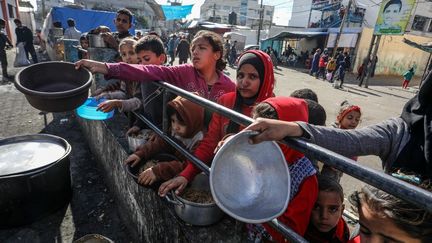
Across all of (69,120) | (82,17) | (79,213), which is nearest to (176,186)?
(79,213)

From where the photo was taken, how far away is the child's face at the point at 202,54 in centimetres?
256

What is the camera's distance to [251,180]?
1.20m

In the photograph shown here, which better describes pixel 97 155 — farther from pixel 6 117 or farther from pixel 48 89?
pixel 6 117

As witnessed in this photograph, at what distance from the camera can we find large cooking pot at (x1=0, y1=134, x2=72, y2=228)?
2.59 m

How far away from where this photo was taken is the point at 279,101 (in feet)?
4.53

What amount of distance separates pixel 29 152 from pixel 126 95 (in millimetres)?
1213

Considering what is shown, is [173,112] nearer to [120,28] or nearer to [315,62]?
[120,28]

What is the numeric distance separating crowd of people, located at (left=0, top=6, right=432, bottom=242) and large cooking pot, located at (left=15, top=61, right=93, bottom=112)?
0.22m

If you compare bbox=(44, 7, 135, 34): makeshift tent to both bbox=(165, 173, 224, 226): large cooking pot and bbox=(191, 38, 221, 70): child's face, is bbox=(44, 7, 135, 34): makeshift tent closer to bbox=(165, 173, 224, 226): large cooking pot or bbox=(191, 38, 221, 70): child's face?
bbox=(191, 38, 221, 70): child's face

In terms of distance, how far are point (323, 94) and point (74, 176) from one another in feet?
36.0

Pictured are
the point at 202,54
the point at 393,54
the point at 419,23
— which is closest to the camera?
the point at 202,54

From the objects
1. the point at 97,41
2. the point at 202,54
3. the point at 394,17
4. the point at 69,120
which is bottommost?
the point at 69,120

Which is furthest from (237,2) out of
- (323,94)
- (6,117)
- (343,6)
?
(6,117)

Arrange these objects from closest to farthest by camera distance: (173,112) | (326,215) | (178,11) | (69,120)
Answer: (326,215)
(173,112)
(69,120)
(178,11)
